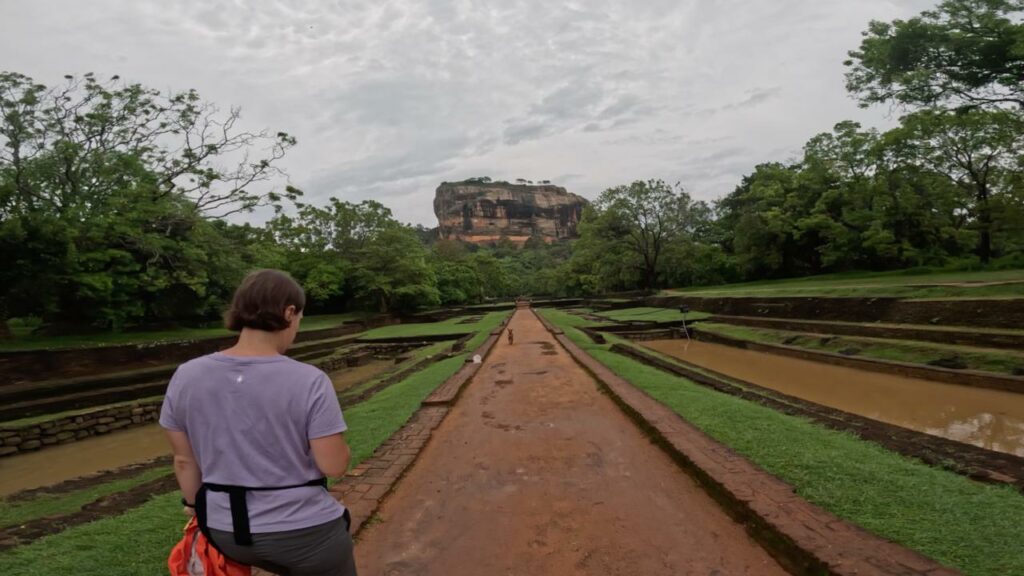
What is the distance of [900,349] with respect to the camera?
10.8 m

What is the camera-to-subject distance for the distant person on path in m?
1.38

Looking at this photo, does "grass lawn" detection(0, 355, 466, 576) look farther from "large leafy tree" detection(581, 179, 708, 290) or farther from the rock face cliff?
the rock face cliff

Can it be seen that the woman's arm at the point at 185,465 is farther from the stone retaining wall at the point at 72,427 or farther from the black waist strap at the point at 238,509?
the stone retaining wall at the point at 72,427

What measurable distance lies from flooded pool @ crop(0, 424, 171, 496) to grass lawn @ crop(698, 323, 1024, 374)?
1454cm

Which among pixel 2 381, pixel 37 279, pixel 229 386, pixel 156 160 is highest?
pixel 156 160

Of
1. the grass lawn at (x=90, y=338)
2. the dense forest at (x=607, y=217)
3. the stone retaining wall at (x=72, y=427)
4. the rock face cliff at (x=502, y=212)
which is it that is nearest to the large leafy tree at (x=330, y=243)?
the dense forest at (x=607, y=217)

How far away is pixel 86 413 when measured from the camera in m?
9.51

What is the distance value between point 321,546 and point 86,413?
11.4 m

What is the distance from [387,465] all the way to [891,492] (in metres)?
3.95

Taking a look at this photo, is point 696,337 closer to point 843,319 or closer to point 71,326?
point 843,319

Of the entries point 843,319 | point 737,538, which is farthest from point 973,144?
point 737,538

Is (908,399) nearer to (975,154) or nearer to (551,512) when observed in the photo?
(551,512)

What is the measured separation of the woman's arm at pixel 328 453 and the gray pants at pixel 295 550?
16 cm

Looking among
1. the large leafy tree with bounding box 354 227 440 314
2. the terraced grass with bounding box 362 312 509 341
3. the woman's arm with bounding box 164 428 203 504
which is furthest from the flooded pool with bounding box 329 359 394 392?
the large leafy tree with bounding box 354 227 440 314
